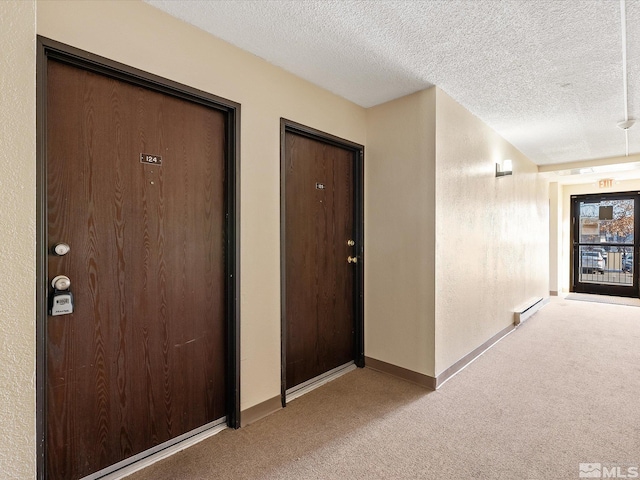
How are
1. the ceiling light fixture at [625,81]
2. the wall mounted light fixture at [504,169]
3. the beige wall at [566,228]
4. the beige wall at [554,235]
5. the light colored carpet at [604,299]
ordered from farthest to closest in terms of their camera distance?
the beige wall at [566,228] < the beige wall at [554,235] < the light colored carpet at [604,299] < the wall mounted light fixture at [504,169] < the ceiling light fixture at [625,81]

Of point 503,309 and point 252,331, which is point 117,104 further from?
point 503,309

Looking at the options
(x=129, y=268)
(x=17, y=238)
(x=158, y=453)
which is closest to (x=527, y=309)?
(x=158, y=453)

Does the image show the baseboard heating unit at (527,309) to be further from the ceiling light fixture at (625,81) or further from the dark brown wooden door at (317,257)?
the dark brown wooden door at (317,257)

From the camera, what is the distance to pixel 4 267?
1.00 meters

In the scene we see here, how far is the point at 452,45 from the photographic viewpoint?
2133 mm

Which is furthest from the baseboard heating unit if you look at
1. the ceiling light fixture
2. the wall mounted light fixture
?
the ceiling light fixture

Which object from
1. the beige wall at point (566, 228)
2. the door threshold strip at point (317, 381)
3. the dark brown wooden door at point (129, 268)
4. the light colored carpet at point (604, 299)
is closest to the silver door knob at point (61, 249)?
the dark brown wooden door at point (129, 268)

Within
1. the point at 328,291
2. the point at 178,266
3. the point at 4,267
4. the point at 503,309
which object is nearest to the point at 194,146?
the point at 178,266

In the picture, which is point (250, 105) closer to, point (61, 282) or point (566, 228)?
point (61, 282)

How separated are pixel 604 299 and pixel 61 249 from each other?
8229 millimetres

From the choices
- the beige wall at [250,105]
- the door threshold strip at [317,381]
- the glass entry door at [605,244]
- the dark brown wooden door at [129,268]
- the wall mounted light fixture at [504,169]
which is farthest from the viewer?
the glass entry door at [605,244]

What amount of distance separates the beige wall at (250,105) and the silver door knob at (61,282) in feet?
3.04

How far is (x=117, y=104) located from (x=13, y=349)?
49.8 inches

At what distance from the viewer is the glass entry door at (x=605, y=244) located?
6.38 metres
